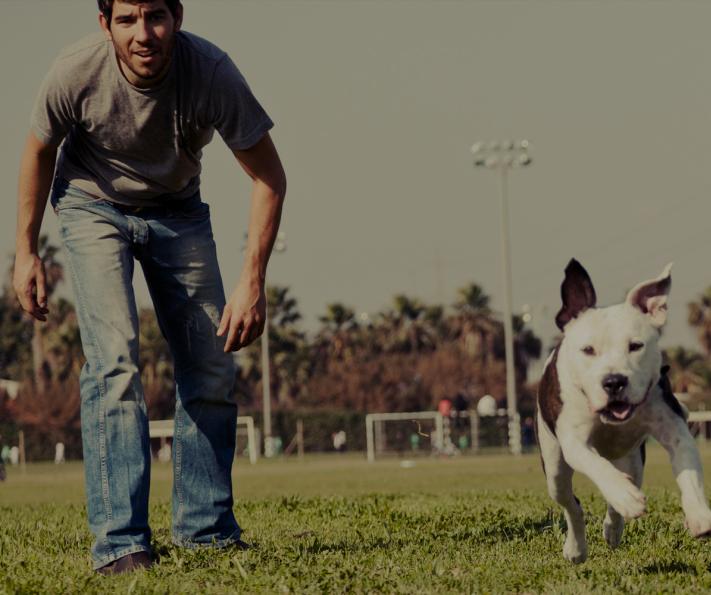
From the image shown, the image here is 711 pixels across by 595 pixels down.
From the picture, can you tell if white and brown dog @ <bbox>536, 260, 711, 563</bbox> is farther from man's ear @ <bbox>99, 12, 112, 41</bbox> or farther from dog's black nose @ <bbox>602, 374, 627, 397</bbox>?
man's ear @ <bbox>99, 12, 112, 41</bbox>

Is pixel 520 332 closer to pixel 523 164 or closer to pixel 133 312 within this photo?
pixel 523 164

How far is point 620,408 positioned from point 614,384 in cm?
13

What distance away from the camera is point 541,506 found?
9.74 m

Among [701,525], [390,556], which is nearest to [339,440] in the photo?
[390,556]

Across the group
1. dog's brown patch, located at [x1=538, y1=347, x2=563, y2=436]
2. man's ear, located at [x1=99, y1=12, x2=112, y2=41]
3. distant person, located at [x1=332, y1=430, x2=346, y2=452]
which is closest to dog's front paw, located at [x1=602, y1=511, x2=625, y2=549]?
dog's brown patch, located at [x1=538, y1=347, x2=563, y2=436]

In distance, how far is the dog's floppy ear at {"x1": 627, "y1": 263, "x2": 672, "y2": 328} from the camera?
18.7 feet

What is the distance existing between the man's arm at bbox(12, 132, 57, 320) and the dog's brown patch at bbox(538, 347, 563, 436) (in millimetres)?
2332

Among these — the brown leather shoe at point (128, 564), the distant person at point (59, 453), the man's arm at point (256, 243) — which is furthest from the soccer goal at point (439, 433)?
the brown leather shoe at point (128, 564)

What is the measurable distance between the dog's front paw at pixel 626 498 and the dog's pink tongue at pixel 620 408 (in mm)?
268

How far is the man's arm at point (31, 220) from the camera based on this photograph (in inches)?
247

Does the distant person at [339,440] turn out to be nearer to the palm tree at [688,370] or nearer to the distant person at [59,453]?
the distant person at [59,453]

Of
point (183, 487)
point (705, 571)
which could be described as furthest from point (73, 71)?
point (705, 571)

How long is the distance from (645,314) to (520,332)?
79.3m

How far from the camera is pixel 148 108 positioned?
20.1 ft
